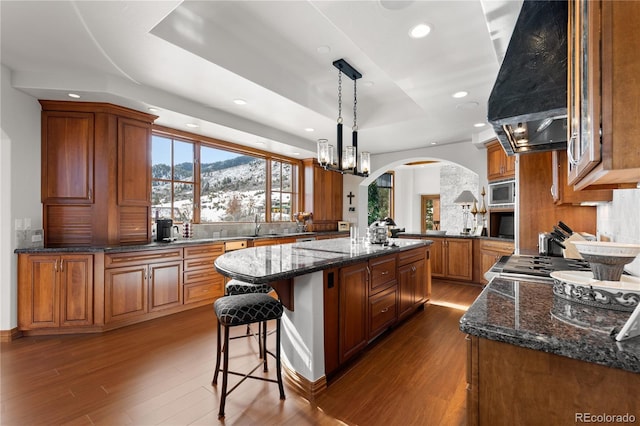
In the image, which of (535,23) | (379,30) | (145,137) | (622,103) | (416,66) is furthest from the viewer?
(145,137)

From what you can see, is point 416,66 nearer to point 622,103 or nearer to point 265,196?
point 622,103

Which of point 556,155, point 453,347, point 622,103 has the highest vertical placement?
point 556,155

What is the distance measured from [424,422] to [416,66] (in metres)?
2.79

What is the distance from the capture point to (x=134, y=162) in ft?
11.8

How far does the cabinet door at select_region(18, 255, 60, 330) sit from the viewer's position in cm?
298

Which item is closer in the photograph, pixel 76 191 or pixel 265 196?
pixel 76 191

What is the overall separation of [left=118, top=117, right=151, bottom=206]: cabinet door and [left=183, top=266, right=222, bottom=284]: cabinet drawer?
3.44 ft

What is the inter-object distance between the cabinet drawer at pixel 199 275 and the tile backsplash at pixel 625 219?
13.3 feet

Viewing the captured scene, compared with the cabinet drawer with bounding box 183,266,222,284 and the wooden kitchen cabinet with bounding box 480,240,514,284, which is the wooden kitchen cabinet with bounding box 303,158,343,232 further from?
the wooden kitchen cabinet with bounding box 480,240,514,284

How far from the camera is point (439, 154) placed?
233 inches

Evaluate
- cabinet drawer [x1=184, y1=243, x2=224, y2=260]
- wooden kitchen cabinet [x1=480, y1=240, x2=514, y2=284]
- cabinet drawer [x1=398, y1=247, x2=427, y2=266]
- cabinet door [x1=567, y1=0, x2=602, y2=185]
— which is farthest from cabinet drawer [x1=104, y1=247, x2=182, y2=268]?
wooden kitchen cabinet [x1=480, y1=240, x2=514, y2=284]

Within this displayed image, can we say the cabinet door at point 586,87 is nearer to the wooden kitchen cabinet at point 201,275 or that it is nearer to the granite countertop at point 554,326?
the granite countertop at point 554,326

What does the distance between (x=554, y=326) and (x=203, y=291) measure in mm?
3936

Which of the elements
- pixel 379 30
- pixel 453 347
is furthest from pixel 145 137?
pixel 453 347
